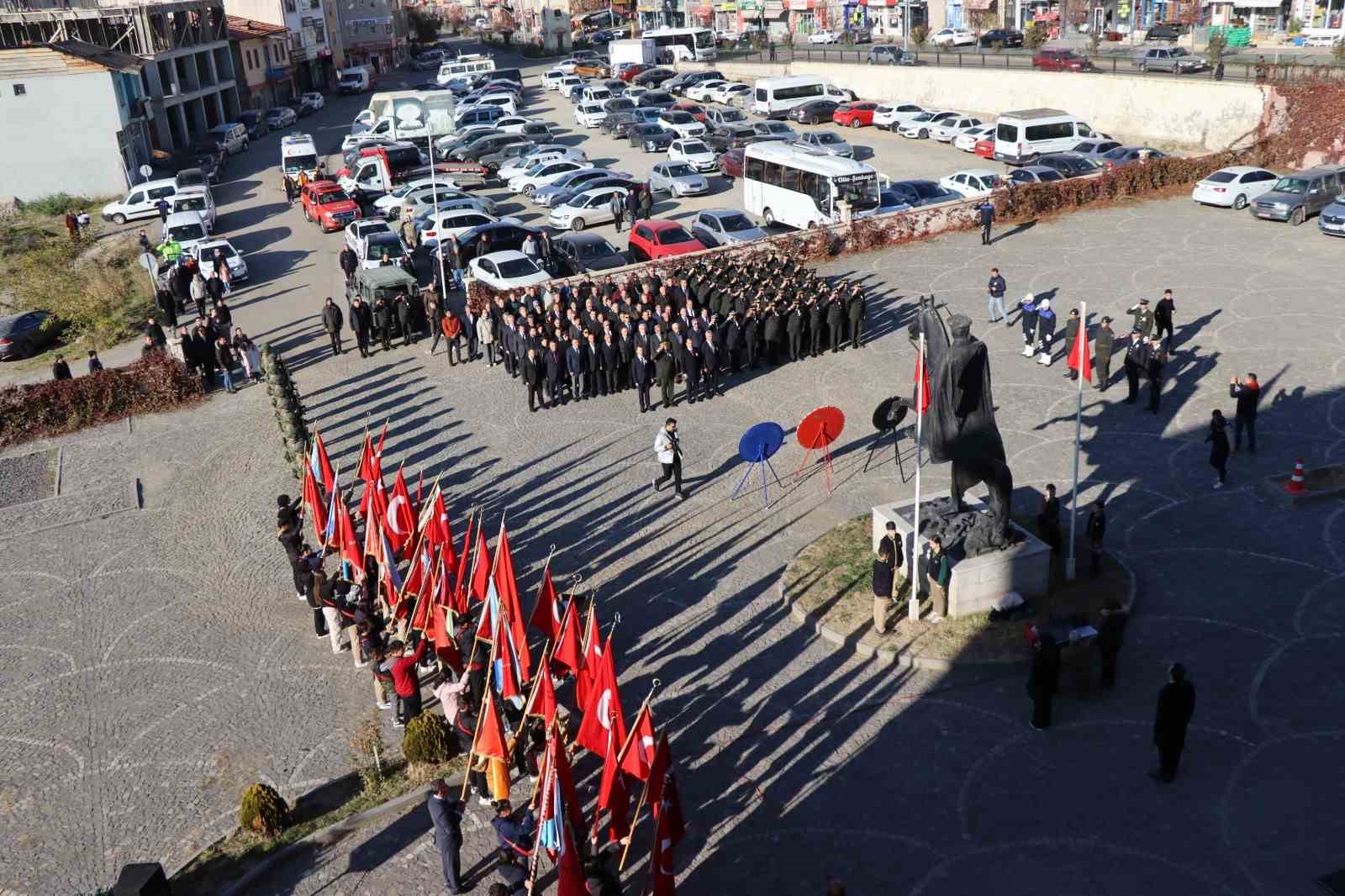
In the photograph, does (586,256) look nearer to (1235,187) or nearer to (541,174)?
(541,174)

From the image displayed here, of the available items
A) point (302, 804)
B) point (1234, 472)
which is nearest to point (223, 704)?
point (302, 804)

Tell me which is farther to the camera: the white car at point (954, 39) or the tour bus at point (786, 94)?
the white car at point (954, 39)

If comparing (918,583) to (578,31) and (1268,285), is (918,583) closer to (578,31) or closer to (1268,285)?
(1268,285)

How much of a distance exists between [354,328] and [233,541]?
8903 mm

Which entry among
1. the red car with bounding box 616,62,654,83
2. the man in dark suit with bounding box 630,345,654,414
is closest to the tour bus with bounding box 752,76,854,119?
the red car with bounding box 616,62,654,83

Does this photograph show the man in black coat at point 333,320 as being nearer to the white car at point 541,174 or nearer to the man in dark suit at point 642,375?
the man in dark suit at point 642,375

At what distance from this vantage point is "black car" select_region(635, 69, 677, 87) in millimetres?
68875

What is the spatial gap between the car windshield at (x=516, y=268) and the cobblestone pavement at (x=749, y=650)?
3.86m

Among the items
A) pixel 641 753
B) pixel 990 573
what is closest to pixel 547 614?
pixel 641 753

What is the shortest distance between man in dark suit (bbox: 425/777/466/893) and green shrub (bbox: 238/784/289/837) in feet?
6.49

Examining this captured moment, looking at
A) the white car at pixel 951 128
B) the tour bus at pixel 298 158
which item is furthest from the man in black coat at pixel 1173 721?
the tour bus at pixel 298 158

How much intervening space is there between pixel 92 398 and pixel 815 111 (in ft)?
122

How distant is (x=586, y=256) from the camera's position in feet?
99.0

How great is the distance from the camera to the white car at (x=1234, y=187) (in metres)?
33.3
